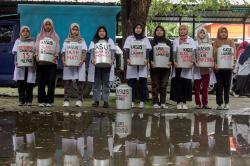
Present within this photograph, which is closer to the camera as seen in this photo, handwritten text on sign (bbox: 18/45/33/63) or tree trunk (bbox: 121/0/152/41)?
handwritten text on sign (bbox: 18/45/33/63)

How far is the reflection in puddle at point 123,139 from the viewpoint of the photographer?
6.41m

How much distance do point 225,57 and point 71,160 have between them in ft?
20.0

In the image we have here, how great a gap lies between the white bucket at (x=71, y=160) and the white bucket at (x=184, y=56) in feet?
17.9

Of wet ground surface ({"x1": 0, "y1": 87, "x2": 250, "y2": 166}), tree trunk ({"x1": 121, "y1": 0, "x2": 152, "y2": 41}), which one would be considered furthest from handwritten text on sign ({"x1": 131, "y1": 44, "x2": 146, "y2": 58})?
tree trunk ({"x1": 121, "y1": 0, "x2": 152, "y2": 41})

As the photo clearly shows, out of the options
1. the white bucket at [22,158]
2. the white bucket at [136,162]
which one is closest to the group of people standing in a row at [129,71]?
the white bucket at [22,158]

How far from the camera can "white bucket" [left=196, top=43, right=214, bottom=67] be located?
37.6 ft

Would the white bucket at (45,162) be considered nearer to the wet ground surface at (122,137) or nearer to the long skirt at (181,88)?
the wet ground surface at (122,137)

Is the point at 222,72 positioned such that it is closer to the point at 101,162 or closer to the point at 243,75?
the point at 243,75

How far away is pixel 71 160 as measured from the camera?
20.8 ft

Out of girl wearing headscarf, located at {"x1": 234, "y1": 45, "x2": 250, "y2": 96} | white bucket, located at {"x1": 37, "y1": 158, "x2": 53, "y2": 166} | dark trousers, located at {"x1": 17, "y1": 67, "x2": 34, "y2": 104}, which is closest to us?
white bucket, located at {"x1": 37, "y1": 158, "x2": 53, "y2": 166}

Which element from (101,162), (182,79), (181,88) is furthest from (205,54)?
(101,162)

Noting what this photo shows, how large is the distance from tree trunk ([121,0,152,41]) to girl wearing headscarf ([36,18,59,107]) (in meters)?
2.17

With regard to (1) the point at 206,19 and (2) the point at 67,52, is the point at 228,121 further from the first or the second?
(1) the point at 206,19

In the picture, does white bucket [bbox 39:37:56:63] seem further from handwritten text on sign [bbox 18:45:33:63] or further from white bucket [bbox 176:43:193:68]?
white bucket [bbox 176:43:193:68]
